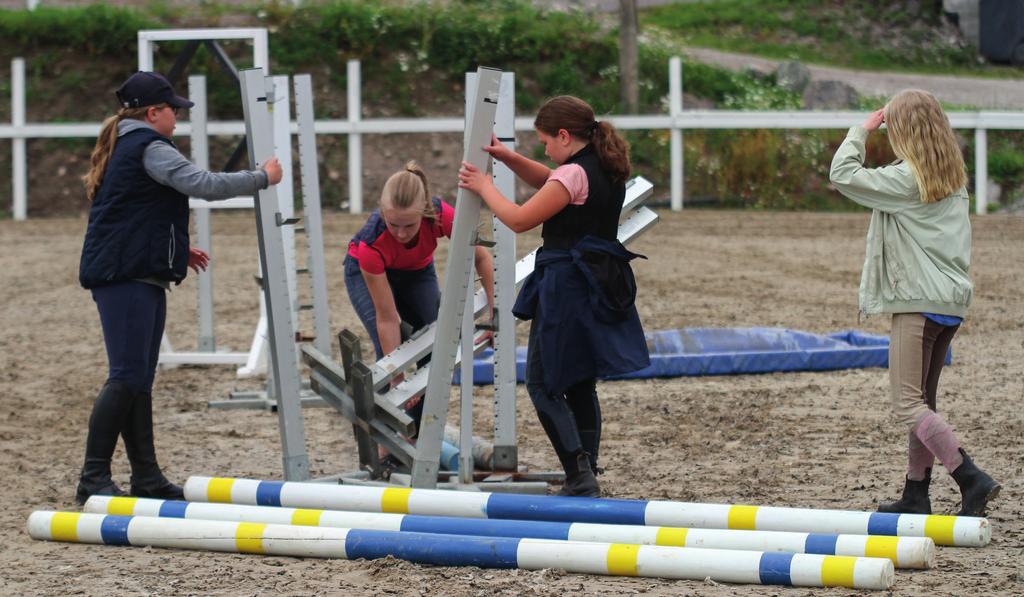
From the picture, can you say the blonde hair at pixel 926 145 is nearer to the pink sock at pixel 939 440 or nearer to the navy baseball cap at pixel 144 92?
the pink sock at pixel 939 440

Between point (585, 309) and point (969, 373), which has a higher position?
point (585, 309)

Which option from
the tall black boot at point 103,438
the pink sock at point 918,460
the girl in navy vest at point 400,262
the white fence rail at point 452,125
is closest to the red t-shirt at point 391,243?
the girl in navy vest at point 400,262

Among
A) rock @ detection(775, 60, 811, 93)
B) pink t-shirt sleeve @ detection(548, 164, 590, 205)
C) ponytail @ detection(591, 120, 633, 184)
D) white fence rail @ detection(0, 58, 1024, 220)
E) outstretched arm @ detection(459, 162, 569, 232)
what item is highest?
rock @ detection(775, 60, 811, 93)

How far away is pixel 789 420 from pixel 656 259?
6803mm

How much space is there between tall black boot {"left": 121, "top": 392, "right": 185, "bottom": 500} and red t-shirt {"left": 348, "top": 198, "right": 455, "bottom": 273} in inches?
45.2

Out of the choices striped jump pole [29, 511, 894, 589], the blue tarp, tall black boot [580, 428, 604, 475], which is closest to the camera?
striped jump pole [29, 511, 894, 589]

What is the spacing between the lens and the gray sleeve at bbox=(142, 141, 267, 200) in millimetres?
5934

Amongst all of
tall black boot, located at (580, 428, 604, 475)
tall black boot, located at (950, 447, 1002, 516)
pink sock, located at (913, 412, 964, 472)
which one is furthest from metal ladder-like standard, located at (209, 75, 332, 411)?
tall black boot, located at (950, 447, 1002, 516)

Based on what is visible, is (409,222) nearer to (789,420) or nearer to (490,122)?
(490,122)

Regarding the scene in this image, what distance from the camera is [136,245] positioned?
19.8ft

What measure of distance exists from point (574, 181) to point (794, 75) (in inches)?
671

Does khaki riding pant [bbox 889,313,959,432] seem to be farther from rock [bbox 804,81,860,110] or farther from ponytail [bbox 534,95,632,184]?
rock [bbox 804,81,860,110]

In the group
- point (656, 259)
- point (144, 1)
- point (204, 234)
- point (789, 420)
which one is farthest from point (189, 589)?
point (144, 1)

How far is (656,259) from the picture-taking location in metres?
14.5
